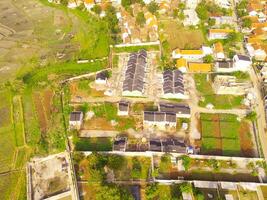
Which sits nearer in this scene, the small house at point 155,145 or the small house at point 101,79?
the small house at point 155,145

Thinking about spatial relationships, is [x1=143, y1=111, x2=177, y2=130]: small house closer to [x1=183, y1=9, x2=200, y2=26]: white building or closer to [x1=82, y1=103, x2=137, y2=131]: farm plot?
[x1=82, y1=103, x2=137, y2=131]: farm plot

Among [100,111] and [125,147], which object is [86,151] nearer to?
[125,147]

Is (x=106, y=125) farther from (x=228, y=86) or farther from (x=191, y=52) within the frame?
(x=191, y=52)

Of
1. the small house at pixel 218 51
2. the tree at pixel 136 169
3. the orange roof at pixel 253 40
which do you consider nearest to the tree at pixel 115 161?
the tree at pixel 136 169

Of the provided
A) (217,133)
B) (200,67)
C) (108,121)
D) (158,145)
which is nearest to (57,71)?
(108,121)

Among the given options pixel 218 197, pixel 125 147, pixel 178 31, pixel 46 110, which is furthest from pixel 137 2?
pixel 218 197

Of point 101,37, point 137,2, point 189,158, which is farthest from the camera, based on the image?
point 137,2

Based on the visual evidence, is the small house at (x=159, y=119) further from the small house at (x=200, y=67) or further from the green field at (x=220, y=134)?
the small house at (x=200, y=67)
